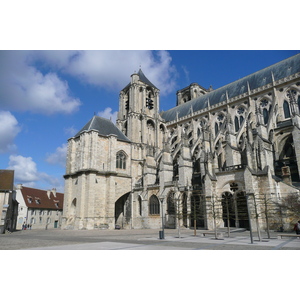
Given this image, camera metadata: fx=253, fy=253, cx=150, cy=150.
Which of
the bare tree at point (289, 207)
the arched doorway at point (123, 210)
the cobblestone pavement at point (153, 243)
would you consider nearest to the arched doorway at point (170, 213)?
the arched doorway at point (123, 210)

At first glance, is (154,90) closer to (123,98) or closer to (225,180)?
(123,98)

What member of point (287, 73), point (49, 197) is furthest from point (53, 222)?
point (287, 73)

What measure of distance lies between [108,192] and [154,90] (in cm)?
2120

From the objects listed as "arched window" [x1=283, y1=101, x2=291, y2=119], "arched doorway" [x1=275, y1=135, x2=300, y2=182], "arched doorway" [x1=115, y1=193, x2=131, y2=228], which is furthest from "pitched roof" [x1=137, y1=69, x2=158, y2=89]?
"arched doorway" [x1=275, y1=135, x2=300, y2=182]

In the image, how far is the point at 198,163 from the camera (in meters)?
29.5

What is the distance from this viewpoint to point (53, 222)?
42.7 metres

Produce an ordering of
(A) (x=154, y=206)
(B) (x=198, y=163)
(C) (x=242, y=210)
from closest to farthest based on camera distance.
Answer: (C) (x=242, y=210), (A) (x=154, y=206), (B) (x=198, y=163)

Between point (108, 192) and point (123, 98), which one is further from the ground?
point (123, 98)

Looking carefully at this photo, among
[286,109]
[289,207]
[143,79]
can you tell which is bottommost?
[289,207]

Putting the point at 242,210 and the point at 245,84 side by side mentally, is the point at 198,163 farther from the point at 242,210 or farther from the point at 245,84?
the point at 245,84

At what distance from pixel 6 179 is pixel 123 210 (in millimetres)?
13997

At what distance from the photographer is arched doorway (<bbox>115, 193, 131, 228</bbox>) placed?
31730 mm

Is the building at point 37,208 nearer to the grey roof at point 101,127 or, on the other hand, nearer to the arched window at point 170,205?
the grey roof at point 101,127

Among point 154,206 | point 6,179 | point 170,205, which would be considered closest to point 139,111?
point 154,206
